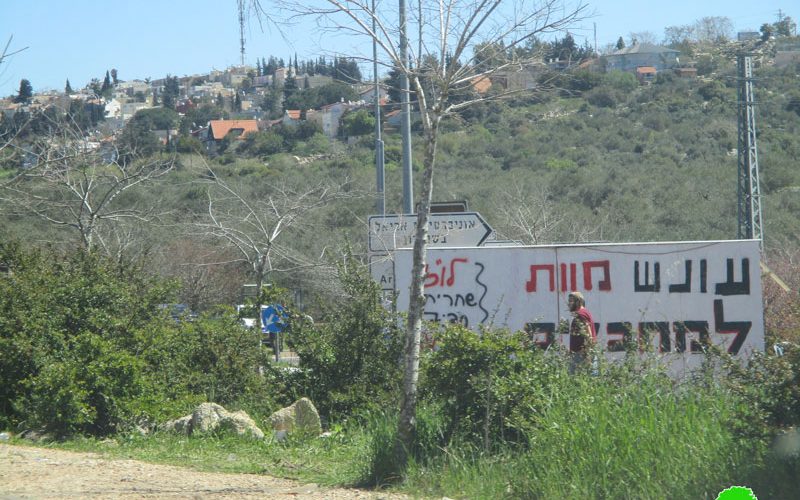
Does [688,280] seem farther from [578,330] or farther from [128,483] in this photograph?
[128,483]

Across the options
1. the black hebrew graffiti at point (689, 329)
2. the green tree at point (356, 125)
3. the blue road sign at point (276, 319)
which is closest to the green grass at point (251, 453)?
the blue road sign at point (276, 319)

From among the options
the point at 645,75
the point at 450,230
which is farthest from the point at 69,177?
the point at 645,75

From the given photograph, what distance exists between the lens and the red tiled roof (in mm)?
48638

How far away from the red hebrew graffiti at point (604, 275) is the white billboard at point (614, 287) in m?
0.01

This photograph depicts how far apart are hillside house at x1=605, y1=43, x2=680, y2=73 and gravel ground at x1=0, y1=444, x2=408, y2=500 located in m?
51.0

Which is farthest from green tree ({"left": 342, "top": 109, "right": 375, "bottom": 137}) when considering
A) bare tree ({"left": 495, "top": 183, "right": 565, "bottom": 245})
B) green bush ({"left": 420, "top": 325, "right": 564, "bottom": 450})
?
green bush ({"left": 420, "top": 325, "right": 564, "bottom": 450})

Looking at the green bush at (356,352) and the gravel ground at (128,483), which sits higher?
the green bush at (356,352)

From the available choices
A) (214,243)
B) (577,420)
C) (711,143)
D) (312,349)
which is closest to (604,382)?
(577,420)

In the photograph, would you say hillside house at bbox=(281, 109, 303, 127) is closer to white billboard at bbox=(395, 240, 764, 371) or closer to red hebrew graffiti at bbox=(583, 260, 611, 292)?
white billboard at bbox=(395, 240, 764, 371)

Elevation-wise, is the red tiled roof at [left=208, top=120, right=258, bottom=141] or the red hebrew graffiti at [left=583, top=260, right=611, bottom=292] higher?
the red tiled roof at [left=208, top=120, right=258, bottom=141]

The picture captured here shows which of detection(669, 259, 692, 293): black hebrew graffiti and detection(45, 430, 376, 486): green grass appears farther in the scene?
detection(669, 259, 692, 293): black hebrew graffiti

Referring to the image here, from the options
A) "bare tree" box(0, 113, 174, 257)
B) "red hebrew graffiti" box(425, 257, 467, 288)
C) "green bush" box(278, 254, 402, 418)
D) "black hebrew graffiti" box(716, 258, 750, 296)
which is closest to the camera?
"green bush" box(278, 254, 402, 418)

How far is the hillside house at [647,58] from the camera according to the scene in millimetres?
55938

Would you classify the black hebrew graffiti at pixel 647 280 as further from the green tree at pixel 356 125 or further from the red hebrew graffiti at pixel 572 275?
the green tree at pixel 356 125
